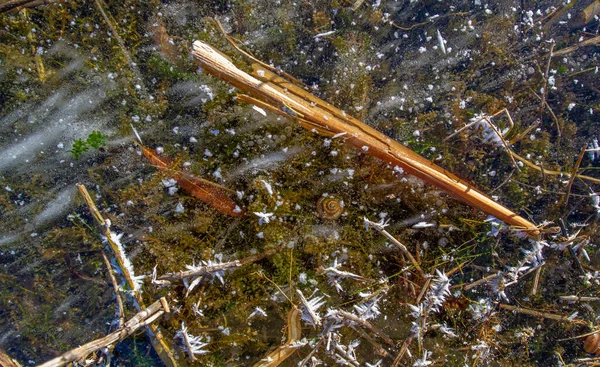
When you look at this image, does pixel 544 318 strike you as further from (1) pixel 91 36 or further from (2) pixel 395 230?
(1) pixel 91 36

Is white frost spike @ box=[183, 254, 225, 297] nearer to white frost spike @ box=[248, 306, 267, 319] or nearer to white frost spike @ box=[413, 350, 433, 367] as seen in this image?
white frost spike @ box=[248, 306, 267, 319]

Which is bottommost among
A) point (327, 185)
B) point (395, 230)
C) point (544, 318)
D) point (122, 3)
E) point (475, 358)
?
point (475, 358)

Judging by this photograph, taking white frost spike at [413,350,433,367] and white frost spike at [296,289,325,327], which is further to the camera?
white frost spike at [413,350,433,367]

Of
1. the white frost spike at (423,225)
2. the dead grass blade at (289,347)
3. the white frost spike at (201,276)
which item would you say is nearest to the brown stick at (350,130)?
the white frost spike at (423,225)

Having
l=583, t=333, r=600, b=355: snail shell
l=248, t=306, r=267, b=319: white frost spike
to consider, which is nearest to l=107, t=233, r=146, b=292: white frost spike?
l=248, t=306, r=267, b=319: white frost spike

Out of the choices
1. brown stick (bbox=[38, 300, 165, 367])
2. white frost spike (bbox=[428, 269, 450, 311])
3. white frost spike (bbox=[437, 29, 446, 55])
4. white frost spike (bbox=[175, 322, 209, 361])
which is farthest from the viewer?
white frost spike (bbox=[437, 29, 446, 55])

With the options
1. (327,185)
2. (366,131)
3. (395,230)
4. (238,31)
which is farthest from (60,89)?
(395,230)
